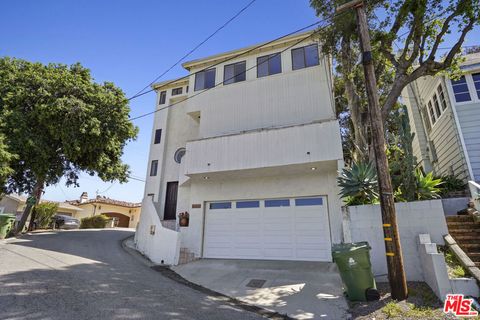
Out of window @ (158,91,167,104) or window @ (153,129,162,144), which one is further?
window @ (158,91,167,104)

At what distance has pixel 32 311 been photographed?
4270mm

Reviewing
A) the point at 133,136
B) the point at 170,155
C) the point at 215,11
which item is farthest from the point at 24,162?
the point at 215,11

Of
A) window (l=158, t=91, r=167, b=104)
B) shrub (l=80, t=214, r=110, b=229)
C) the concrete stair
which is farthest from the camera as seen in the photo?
shrub (l=80, t=214, r=110, b=229)

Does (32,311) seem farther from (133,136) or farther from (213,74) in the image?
(133,136)

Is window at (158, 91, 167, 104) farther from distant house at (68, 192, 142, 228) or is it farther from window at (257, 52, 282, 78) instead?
distant house at (68, 192, 142, 228)

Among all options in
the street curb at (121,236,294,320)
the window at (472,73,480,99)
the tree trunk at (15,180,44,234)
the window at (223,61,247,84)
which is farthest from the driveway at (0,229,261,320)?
the window at (472,73,480,99)

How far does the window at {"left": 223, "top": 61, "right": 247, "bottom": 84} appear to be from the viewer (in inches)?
517

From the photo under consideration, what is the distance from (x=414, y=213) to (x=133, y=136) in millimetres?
15981

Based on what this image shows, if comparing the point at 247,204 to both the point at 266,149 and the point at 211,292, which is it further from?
the point at 211,292

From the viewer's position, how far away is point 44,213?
17922 mm

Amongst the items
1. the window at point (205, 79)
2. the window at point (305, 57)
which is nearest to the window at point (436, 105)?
the window at point (305, 57)

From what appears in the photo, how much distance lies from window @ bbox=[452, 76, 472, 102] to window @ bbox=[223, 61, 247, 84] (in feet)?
30.0

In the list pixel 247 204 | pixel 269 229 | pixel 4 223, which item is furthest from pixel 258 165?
pixel 4 223

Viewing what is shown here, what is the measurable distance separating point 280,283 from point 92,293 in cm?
451
